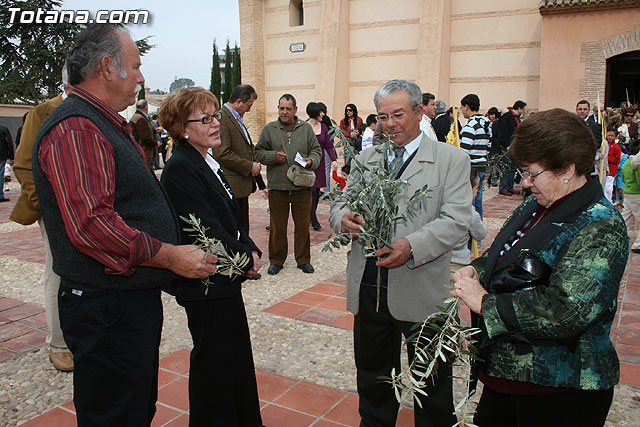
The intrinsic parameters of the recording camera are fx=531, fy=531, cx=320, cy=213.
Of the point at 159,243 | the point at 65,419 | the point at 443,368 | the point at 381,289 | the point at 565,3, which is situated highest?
the point at 565,3

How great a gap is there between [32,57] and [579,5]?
107ft

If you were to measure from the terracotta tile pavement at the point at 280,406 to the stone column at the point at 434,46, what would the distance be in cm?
1682

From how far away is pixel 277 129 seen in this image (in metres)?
6.87

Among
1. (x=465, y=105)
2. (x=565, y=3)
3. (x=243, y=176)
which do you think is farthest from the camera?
(x=565, y=3)

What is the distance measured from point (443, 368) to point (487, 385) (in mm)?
463

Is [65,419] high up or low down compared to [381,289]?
down

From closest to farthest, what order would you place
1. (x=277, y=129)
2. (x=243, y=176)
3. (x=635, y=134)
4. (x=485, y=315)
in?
(x=485, y=315)
(x=243, y=176)
(x=277, y=129)
(x=635, y=134)

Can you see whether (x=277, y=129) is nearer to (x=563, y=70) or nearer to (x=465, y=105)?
(x=465, y=105)

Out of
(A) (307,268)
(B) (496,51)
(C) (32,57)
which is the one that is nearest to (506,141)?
(B) (496,51)

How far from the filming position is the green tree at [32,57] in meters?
34.4

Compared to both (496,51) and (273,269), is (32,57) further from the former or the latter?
(273,269)

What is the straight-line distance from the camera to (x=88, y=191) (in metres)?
2.01

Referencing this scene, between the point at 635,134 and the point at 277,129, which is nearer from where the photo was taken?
the point at 277,129

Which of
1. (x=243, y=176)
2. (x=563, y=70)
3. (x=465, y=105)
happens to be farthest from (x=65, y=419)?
(x=563, y=70)
